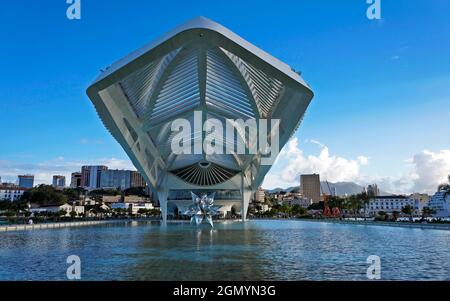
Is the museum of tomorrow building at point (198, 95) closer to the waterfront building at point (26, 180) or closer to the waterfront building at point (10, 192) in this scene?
the waterfront building at point (10, 192)

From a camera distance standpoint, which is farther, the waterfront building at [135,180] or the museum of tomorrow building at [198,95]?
the waterfront building at [135,180]

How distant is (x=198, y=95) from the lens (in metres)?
30.9

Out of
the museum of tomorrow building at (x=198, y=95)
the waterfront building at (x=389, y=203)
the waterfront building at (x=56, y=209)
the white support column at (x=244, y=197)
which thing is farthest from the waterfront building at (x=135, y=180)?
the museum of tomorrow building at (x=198, y=95)

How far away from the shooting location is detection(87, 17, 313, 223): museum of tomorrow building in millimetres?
18984

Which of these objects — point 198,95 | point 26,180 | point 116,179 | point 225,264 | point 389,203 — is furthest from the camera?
Answer: point 116,179

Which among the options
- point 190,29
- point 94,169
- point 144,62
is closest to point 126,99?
point 144,62

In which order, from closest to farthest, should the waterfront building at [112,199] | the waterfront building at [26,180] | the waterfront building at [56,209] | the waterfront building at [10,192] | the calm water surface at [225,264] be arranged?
the calm water surface at [225,264], the waterfront building at [56,209], the waterfront building at [10,192], the waterfront building at [112,199], the waterfront building at [26,180]

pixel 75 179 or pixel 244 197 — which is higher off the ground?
pixel 75 179

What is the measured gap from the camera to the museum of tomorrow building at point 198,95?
19.0m

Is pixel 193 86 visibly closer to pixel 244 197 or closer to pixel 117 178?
pixel 244 197

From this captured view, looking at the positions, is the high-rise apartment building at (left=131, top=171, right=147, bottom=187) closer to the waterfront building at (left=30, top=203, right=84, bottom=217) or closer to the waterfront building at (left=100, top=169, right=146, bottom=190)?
the waterfront building at (left=100, top=169, right=146, bottom=190)

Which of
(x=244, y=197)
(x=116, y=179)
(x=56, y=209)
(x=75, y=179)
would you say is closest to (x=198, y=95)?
(x=244, y=197)

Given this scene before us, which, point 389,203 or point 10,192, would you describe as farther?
point 389,203

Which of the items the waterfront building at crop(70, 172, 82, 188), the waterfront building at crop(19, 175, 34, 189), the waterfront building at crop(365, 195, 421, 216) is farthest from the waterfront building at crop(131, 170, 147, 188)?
the waterfront building at crop(365, 195, 421, 216)
